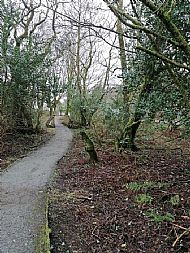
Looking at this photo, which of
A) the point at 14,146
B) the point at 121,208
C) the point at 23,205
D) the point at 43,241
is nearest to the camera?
the point at 43,241

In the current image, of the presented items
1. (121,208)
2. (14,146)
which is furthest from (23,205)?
(14,146)

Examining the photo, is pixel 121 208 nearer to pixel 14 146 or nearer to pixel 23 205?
pixel 23 205

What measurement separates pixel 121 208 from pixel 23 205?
1936 mm

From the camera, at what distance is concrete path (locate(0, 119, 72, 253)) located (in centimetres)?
450

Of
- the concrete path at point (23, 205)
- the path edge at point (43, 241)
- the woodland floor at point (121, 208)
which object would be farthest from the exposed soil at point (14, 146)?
the path edge at point (43, 241)

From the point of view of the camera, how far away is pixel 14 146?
48.5ft

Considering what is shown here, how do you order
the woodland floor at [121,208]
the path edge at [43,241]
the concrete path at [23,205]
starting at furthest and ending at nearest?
1. the concrete path at [23,205]
2. the woodland floor at [121,208]
3. the path edge at [43,241]

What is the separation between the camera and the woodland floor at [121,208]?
4.27 meters

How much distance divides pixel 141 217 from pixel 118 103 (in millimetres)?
6368

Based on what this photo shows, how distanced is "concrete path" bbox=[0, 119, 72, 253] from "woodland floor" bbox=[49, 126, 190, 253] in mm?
260

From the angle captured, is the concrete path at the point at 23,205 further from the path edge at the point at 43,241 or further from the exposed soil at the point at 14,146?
the exposed soil at the point at 14,146

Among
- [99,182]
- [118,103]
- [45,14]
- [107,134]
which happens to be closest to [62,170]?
[99,182]

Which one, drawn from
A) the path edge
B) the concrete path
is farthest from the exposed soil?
the path edge

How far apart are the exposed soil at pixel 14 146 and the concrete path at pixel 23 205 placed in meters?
0.87
